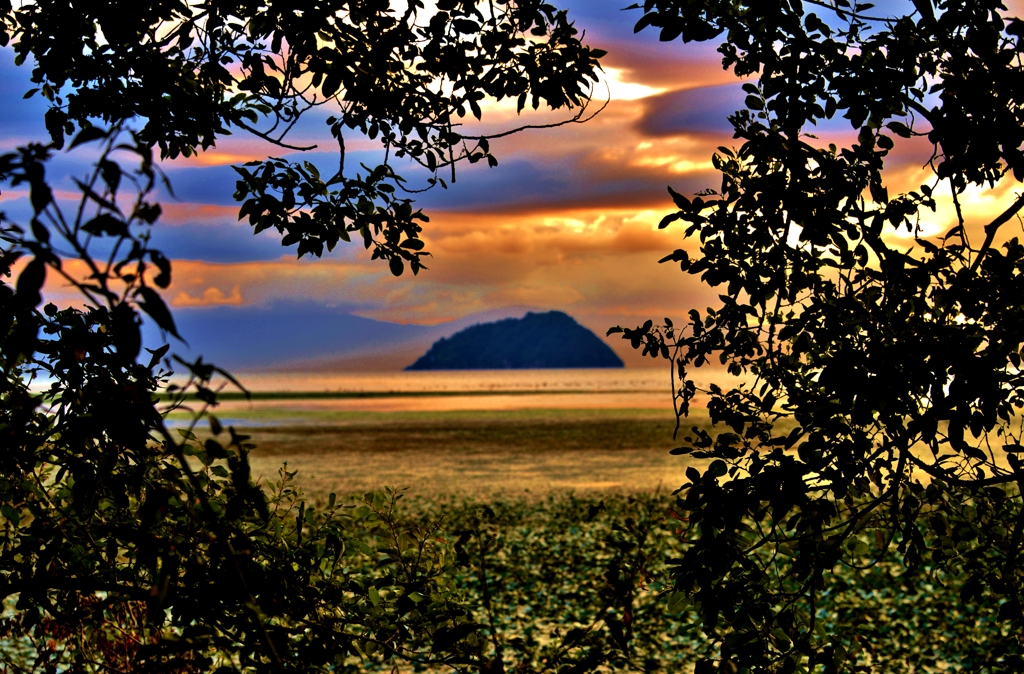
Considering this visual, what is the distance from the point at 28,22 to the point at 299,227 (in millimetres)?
2149

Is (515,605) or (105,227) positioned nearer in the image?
(105,227)

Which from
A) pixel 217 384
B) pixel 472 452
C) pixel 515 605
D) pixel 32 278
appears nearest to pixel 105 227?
pixel 32 278

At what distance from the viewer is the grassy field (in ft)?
72.9

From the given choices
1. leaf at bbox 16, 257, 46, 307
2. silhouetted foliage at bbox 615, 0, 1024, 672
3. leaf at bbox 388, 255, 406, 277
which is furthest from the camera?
leaf at bbox 388, 255, 406, 277

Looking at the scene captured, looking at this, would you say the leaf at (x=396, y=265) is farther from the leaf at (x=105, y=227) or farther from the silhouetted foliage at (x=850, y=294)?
the leaf at (x=105, y=227)

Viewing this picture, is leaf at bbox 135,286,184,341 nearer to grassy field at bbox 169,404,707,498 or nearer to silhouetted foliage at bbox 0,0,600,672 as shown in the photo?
silhouetted foliage at bbox 0,0,600,672

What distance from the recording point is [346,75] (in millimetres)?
4680

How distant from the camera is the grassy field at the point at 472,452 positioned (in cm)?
2223

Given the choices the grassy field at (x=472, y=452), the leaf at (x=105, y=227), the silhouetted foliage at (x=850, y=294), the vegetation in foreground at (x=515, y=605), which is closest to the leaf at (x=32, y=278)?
the leaf at (x=105, y=227)

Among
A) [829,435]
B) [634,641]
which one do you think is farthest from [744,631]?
[634,641]

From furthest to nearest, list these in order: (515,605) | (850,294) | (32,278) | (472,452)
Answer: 1. (472,452)
2. (515,605)
3. (850,294)
4. (32,278)

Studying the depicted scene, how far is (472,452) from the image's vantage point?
96.3ft

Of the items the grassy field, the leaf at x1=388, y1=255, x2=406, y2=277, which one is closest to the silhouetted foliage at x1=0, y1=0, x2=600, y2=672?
the leaf at x1=388, y1=255, x2=406, y2=277

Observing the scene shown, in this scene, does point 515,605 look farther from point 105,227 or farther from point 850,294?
point 105,227
